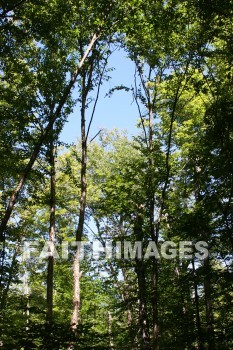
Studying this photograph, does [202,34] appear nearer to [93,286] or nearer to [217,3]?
[217,3]

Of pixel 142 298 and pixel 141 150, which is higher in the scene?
pixel 141 150

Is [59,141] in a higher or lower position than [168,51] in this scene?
lower

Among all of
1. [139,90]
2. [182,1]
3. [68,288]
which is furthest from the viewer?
[68,288]

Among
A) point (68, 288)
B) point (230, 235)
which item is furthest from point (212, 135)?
point (68, 288)

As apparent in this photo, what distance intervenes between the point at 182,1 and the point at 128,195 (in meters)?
7.18

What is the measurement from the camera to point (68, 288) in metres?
16.8

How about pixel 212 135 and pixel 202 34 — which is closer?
pixel 212 135

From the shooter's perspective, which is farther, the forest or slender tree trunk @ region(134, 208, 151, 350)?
slender tree trunk @ region(134, 208, 151, 350)

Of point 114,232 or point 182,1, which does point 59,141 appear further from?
point 114,232

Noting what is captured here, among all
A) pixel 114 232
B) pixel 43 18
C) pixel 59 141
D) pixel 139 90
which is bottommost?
pixel 114 232

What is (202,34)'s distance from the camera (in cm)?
1063

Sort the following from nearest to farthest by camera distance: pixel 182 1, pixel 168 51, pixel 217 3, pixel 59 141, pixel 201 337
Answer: pixel 201 337
pixel 217 3
pixel 182 1
pixel 168 51
pixel 59 141

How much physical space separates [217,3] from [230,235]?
6.10m

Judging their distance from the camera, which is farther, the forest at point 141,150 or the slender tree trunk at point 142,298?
the slender tree trunk at point 142,298
